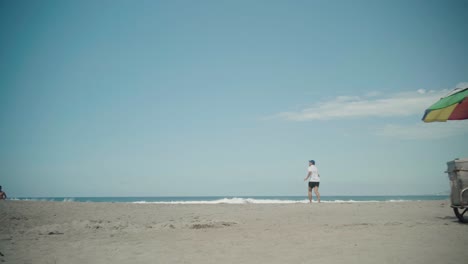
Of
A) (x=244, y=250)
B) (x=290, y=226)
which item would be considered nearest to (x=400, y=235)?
(x=290, y=226)

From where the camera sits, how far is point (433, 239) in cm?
596

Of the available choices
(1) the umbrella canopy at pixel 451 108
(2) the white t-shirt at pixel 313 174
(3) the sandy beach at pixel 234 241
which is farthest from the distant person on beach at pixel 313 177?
(1) the umbrella canopy at pixel 451 108

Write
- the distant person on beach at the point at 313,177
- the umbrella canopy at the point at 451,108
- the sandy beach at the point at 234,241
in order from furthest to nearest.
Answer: the distant person on beach at the point at 313,177, the umbrella canopy at the point at 451,108, the sandy beach at the point at 234,241

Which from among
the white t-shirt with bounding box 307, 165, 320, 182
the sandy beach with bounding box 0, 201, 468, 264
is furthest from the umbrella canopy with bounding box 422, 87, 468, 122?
the white t-shirt with bounding box 307, 165, 320, 182

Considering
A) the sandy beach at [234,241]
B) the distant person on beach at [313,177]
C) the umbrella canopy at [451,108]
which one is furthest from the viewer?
the distant person on beach at [313,177]

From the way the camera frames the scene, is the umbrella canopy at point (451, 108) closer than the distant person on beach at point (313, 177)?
Yes

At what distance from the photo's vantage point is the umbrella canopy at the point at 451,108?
25.6 ft

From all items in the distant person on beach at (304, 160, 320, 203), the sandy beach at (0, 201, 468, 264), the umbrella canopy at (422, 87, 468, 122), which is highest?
the umbrella canopy at (422, 87, 468, 122)

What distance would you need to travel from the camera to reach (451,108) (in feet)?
26.3

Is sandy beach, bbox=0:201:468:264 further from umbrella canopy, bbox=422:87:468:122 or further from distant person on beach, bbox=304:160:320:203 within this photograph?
distant person on beach, bbox=304:160:320:203

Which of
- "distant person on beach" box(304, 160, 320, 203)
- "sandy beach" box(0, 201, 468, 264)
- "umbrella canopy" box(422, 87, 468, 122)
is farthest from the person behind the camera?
"distant person on beach" box(304, 160, 320, 203)

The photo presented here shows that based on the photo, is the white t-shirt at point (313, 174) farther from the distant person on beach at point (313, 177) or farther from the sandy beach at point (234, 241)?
the sandy beach at point (234, 241)

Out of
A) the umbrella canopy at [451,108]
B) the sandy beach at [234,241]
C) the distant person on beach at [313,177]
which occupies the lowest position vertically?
the sandy beach at [234,241]

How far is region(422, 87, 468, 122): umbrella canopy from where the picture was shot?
7800 millimetres
